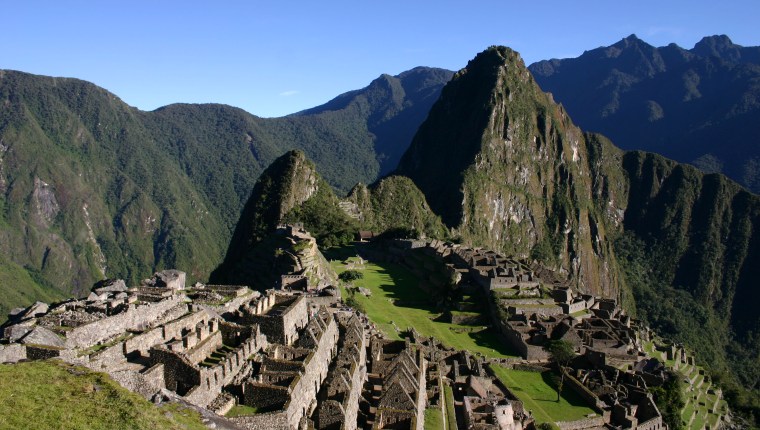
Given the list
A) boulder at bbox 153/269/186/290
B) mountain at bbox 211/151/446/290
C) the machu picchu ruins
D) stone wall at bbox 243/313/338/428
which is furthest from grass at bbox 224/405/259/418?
mountain at bbox 211/151/446/290

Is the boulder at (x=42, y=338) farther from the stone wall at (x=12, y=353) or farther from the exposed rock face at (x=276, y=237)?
the exposed rock face at (x=276, y=237)

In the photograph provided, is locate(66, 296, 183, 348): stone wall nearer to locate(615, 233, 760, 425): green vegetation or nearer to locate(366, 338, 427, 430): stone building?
locate(366, 338, 427, 430): stone building

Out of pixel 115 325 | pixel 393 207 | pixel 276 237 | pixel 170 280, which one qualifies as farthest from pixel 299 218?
pixel 115 325

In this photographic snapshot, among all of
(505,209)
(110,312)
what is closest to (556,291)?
(110,312)

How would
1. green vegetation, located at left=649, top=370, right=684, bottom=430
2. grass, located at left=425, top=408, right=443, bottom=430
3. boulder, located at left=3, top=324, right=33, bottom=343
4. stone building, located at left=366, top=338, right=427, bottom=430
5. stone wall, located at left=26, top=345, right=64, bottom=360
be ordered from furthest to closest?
green vegetation, located at left=649, top=370, right=684, bottom=430
grass, located at left=425, top=408, right=443, bottom=430
stone building, located at left=366, top=338, right=427, bottom=430
boulder, located at left=3, top=324, right=33, bottom=343
stone wall, located at left=26, top=345, right=64, bottom=360

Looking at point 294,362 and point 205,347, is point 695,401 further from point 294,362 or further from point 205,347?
point 205,347

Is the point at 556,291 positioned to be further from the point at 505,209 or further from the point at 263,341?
the point at 505,209

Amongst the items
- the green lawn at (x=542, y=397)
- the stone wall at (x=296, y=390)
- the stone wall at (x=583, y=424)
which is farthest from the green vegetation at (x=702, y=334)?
the stone wall at (x=296, y=390)
